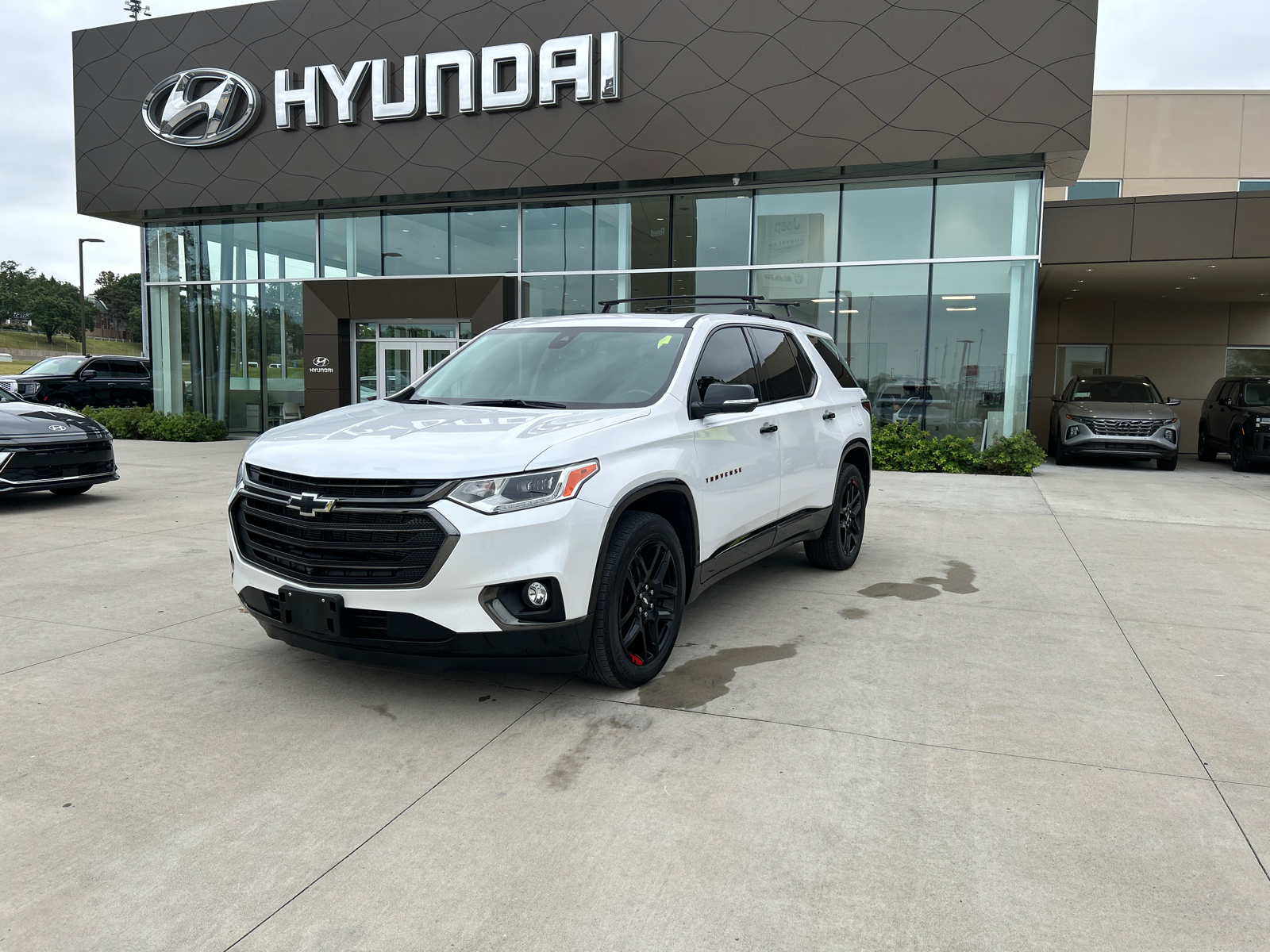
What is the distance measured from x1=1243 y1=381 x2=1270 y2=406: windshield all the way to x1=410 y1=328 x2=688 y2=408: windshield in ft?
50.5

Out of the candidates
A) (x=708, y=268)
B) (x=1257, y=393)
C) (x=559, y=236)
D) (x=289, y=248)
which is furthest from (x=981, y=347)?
(x=289, y=248)

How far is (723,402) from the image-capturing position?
463 centimetres

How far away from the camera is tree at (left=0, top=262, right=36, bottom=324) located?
92.5 meters

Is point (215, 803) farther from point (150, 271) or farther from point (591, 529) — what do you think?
point (150, 271)

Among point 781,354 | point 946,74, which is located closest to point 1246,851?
point 781,354

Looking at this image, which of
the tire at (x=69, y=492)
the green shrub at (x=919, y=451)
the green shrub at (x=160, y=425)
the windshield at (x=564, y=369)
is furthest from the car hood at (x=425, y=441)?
the green shrub at (x=160, y=425)

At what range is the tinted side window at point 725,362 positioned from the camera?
4.89 metres

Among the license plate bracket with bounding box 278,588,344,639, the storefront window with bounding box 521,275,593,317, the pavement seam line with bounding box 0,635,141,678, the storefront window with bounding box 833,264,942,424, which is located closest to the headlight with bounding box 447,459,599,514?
the license plate bracket with bounding box 278,588,344,639

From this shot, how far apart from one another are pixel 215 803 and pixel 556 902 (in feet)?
4.37

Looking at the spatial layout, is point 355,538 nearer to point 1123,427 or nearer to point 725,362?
point 725,362

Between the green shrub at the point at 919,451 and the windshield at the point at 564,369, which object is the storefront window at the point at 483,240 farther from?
the windshield at the point at 564,369

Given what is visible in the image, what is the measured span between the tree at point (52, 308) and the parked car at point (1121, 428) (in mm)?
104836

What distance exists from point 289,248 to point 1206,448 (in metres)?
20.1

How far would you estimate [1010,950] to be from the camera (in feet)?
7.72
